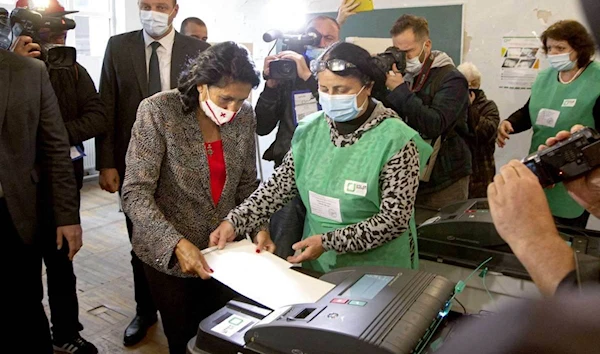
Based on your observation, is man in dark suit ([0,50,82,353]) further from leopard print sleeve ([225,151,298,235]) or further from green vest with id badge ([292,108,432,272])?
green vest with id badge ([292,108,432,272])

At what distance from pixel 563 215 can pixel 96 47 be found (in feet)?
14.9

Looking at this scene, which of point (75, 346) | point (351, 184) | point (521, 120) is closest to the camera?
point (351, 184)

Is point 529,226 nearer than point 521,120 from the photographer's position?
Yes

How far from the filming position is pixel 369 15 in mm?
4078

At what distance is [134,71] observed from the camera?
91.4 inches

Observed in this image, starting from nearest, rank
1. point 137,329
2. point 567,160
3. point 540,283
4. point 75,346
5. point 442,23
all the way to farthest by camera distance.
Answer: point 540,283 → point 567,160 → point 75,346 → point 137,329 → point 442,23

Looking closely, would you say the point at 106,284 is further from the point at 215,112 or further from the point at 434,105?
the point at 434,105

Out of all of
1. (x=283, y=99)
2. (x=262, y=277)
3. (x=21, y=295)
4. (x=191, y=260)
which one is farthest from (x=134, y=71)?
(x=262, y=277)

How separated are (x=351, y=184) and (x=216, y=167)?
1.41ft

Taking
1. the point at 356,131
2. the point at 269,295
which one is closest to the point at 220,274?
the point at 269,295

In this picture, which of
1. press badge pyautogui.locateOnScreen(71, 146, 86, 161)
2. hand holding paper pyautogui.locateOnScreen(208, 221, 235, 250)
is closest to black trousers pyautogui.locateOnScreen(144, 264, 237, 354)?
hand holding paper pyautogui.locateOnScreen(208, 221, 235, 250)

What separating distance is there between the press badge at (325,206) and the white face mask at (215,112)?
0.34m

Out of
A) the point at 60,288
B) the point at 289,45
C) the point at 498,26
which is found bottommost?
the point at 60,288

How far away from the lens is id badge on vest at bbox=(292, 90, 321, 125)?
2268 mm
